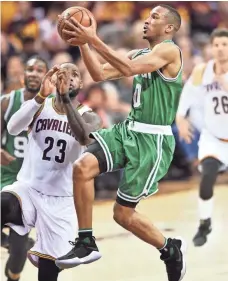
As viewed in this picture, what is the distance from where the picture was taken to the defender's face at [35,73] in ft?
23.9

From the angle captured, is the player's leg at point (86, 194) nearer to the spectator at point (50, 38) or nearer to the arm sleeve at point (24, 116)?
the arm sleeve at point (24, 116)

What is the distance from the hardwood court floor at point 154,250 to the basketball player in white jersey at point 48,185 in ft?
3.86

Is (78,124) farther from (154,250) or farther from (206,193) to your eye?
(154,250)

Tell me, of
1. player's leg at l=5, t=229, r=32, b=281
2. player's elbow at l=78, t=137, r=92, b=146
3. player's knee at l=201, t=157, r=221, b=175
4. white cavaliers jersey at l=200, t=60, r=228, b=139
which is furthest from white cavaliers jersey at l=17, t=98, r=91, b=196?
white cavaliers jersey at l=200, t=60, r=228, b=139

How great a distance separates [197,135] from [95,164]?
6.38 meters

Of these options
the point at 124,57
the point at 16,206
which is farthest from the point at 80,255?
the point at 124,57

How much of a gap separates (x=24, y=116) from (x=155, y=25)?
1095 mm

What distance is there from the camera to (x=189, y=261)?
827cm

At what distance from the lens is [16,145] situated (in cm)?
779

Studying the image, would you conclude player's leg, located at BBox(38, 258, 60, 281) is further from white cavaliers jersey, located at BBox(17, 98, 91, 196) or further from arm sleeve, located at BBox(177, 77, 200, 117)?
arm sleeve, located at BBox(177, 77, 200, 117)

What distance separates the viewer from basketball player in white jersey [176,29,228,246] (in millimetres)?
8695

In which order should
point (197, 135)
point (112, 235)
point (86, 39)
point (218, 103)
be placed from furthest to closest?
point (197, 135), point (112, 235), point (218, 103), point (86, 39)

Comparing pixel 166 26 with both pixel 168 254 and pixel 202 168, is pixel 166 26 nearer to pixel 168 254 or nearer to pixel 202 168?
pixel 168 254

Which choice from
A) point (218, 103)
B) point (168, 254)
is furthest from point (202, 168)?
point (168, 254)
